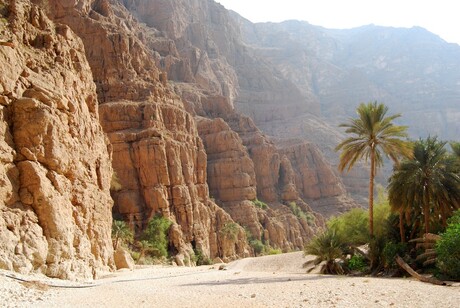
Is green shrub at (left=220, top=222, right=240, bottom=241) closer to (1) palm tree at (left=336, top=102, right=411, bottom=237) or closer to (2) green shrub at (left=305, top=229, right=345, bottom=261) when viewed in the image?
(2) green shrub at (left=305, top=229, right=345, bottom=261)

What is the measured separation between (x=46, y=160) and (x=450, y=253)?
694 inches

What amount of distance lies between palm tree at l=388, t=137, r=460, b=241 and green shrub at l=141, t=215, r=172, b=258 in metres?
29.0

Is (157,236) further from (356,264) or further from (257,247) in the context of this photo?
(356,264)

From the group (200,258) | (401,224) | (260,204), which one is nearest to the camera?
(401,224)

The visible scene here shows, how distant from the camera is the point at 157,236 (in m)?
47.6

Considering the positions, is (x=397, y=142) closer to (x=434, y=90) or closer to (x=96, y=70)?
(x=96, y=70)

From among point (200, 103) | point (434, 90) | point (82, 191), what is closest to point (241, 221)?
point (200, 103)

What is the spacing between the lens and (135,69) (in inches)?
2430

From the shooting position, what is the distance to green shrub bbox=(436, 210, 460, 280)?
1717cm

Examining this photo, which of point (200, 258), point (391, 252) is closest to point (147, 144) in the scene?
point (200, 258)

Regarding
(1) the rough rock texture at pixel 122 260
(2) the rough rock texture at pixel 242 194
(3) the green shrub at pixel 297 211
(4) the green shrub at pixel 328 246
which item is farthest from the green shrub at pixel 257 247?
(4) the green shrub at pixel 328 246

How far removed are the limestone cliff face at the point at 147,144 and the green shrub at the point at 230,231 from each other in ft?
1.02

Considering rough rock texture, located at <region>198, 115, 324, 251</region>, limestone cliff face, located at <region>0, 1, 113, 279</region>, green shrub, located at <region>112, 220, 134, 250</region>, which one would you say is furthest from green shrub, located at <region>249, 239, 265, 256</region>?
limestone cliff face, located at <region>0, 1, 113, 279</region>

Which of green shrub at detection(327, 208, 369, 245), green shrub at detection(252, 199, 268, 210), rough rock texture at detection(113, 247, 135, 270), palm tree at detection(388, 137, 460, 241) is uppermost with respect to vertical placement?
palm tree at detection(388, 137, 460, 241)
